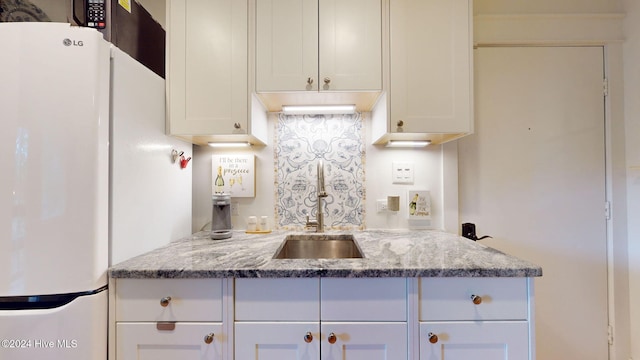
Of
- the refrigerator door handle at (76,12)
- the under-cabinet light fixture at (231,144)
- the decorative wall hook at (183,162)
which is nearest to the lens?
the refrigerator door handle at (76,12)

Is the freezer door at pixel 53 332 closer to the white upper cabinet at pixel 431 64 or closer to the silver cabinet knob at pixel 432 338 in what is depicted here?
the silver cabinet knob at pixel 432 338

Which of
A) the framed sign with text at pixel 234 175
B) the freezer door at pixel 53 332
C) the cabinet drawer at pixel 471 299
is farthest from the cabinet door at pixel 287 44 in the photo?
the freezer door at pixel 53 332

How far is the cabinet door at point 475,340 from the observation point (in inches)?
33.7

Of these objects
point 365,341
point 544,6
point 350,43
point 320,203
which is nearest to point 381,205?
point 320,203

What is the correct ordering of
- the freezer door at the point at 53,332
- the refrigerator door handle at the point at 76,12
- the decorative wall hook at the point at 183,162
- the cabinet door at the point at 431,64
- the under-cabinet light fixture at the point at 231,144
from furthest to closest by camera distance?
the under-cabinet light fixture at the point at 231,144
the decorative wall hook at the point at 183,162
the cabinet door at the point at 431,64
the refrigerator door handle at the point at 76,12
the freezer door at the point at 53,332

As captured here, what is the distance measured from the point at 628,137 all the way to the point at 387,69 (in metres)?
1.57

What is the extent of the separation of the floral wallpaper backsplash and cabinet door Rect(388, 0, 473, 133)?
1.33 ft

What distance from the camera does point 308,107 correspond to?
1393 millimetres

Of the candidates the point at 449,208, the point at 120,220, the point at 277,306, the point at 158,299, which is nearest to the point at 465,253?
the point at 449,208

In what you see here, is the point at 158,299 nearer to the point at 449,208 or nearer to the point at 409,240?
the point at 409,240

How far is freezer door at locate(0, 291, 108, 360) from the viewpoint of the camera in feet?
2.57

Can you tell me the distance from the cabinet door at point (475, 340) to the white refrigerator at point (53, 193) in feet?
3.85

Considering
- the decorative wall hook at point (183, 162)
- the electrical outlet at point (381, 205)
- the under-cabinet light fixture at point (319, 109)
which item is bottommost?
the electrical outlet at point (381, 205)

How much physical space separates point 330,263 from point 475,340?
1.90 feet
